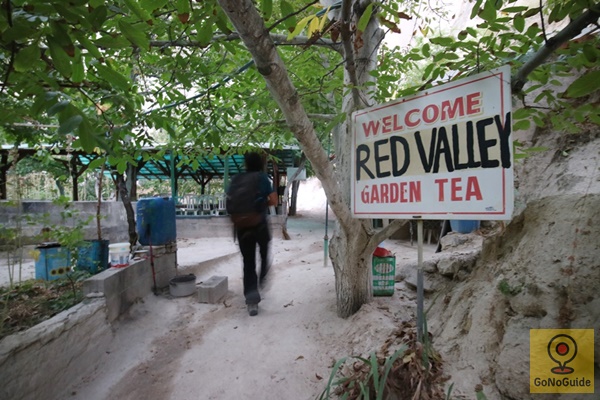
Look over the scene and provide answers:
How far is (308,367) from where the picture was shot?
2.74 meters

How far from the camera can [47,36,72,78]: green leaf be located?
1.05 meters

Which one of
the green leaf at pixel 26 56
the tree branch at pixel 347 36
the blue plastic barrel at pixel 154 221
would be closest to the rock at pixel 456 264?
the tree branch at pixel 347 36

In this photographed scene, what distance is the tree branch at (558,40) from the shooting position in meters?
1.33

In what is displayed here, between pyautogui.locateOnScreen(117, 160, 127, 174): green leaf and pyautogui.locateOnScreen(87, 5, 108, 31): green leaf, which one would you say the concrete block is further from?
pyautogui.locateOnScreen(87, 5, 108, 31): green leaf

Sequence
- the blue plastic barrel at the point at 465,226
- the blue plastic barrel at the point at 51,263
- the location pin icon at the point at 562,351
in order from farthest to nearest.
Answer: the blue plastic barrel at the point at 465,226, the blue plastic barrel at the point at 51,263, the location pin icon at the point at 562,351

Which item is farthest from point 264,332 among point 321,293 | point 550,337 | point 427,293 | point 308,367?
point 550,337

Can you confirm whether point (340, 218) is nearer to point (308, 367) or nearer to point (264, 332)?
point (308, 367)

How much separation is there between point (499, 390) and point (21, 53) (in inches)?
112

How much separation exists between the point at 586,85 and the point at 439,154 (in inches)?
24.8

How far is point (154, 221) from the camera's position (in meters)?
4.98

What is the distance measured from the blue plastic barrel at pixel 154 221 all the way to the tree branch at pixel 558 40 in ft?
16.3

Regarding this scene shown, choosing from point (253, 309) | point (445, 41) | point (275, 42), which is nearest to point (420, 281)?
point (445, 41)

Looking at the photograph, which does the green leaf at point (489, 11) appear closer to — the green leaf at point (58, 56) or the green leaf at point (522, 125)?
the green leaf at point (522, 125)

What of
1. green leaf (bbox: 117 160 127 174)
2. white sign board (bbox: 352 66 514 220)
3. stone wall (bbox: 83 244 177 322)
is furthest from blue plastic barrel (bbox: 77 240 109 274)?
white sign board (bbox: 352 66 514 220)
